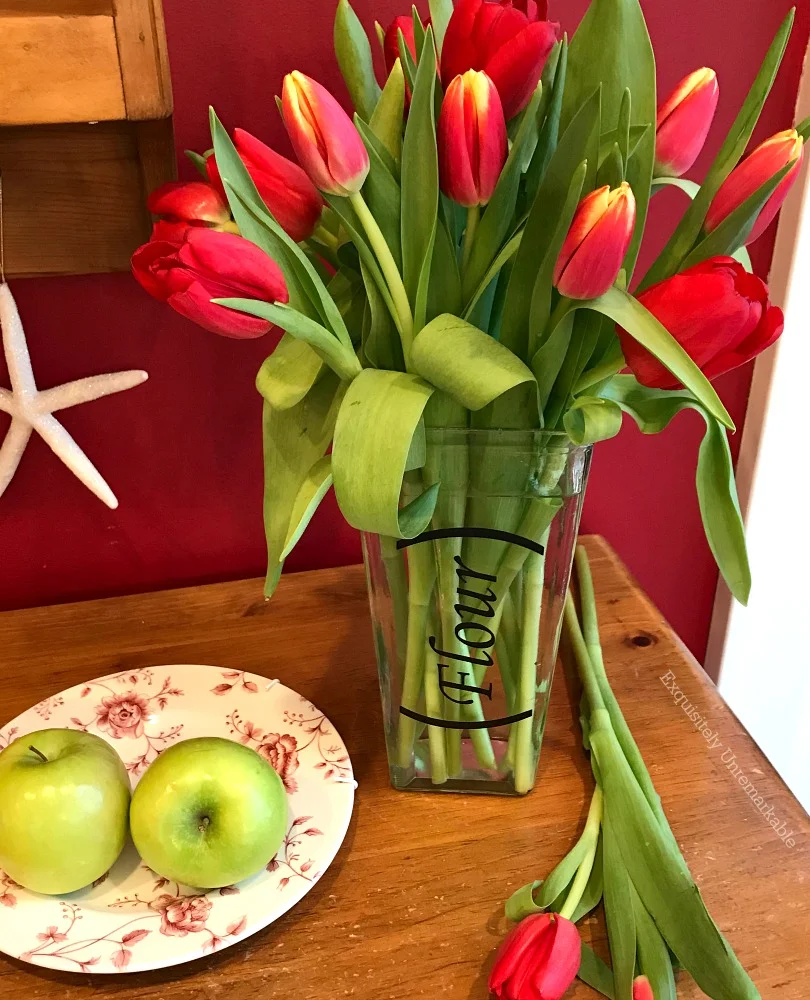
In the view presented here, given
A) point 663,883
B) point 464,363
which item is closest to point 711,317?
point 464,363

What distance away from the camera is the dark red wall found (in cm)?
74

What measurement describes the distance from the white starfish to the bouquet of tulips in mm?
292

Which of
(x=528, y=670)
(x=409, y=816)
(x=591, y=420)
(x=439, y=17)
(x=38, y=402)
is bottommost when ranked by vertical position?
(x=409, y=816)

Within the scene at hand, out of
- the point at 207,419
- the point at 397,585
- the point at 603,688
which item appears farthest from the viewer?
the point at 207,419

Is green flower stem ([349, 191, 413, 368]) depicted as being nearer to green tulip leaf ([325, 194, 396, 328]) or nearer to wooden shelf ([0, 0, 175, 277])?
green tulip leaf ([325, 194, 396, 328])

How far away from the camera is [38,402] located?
800mm

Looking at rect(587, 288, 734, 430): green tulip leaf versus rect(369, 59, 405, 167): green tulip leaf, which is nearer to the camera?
rect(587, 288, 734, 430): green tulip leaf

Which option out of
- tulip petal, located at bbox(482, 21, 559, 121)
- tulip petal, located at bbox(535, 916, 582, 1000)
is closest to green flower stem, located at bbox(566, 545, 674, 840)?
tulip petal, located at bbox(535, 916, 582, 1000)

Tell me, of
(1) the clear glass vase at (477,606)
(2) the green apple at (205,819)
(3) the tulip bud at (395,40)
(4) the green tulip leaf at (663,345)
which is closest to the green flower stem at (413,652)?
(1) the clear glass vase at (477,606)

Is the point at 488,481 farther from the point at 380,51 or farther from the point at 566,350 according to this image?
the point at 380,51

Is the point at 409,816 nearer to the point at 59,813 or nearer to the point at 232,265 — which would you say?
the point at 59,813

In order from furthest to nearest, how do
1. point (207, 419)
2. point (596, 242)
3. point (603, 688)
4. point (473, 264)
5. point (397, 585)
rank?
point (207, 419) < point (603, 688) < point (397, 585) < point (473, 264) < point (596, 242)

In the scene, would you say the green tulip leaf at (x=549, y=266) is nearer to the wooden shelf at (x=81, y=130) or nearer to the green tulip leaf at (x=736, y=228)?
the green tulip leaf at (x=736, y=228)

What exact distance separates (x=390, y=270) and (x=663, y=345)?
0.55 ft
